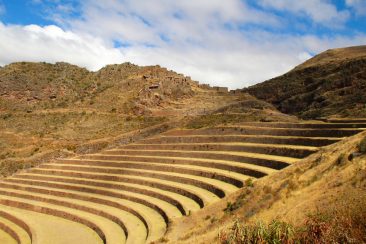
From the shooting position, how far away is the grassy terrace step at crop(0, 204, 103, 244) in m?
14.8

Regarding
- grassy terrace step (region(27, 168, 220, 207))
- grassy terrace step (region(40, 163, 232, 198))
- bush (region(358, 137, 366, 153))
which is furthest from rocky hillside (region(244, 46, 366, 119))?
bush (region(358, 137, 366, 153))

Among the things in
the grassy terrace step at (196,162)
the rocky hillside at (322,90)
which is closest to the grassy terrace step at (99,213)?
the grassy terrace step at (196,162)

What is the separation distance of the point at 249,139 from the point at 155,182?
5296 millimetres

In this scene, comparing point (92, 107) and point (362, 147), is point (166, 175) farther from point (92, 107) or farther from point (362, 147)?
point (92, 107)

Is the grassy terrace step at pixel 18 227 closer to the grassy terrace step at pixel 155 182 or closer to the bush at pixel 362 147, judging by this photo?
the grassy terrace step at pixel 155 182

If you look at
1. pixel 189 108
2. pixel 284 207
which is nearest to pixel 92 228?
pixel 284 207

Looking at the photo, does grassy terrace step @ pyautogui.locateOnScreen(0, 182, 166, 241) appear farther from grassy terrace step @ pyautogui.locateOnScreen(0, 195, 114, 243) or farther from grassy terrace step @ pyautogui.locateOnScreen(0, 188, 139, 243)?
grassy terrace step @ pyautogui.locateOnScreen(0, 195, 114, 243)

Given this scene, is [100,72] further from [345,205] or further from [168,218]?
[345,205]

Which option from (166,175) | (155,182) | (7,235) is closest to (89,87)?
(166,175)

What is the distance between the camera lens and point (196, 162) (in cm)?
1906

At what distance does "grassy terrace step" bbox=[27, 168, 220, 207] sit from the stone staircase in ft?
0.13

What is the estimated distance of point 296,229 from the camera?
7.02 m

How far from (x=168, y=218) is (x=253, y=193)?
10.7 feet

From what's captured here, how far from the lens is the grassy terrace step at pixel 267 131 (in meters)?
15.6
